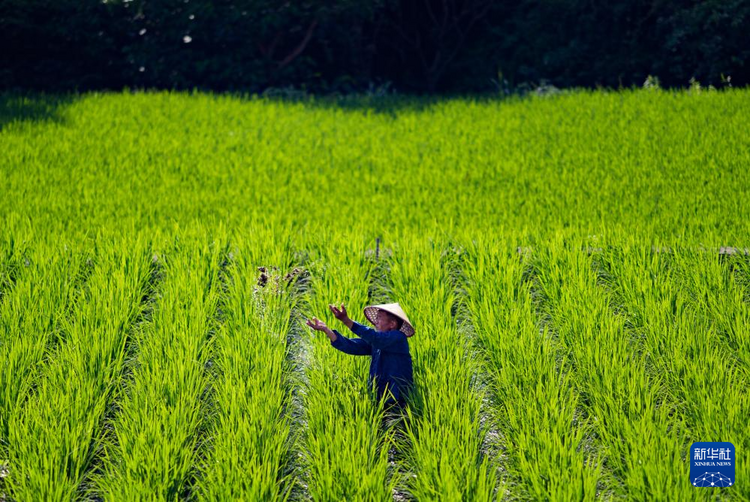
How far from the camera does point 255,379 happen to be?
3.98 meters

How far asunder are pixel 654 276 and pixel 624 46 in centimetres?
861

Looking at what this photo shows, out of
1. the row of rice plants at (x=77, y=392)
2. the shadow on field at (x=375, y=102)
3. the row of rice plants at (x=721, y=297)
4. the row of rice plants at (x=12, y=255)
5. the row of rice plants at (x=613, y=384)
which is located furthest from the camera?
the shadow on field at (x=375, y=102)

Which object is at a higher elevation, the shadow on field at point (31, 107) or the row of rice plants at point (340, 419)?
the shadow on field at point (31, 107)

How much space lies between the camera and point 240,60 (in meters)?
12.4

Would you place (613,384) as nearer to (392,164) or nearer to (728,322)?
(728,322)

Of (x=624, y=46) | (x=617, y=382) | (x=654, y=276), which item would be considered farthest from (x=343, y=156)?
(x=624, y=46)

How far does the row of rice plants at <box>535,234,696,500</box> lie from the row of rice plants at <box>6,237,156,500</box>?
2.46 m

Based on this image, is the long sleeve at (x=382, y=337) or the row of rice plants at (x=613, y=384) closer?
the row of rice plants at (x=613, y=384)

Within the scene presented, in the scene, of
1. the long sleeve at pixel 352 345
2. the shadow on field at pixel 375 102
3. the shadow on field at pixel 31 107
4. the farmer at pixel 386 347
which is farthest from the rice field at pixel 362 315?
the shadow on field at pixel 375 102

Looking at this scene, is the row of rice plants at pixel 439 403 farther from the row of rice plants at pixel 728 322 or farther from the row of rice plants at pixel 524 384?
the row of rice plants at pixel 728 322

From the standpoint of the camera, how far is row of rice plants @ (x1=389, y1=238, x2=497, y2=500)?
3.29 meters

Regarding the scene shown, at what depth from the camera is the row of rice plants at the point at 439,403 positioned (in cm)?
329

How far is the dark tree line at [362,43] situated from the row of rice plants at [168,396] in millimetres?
7572

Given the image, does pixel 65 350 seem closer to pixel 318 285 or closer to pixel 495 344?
pixel 318 285
